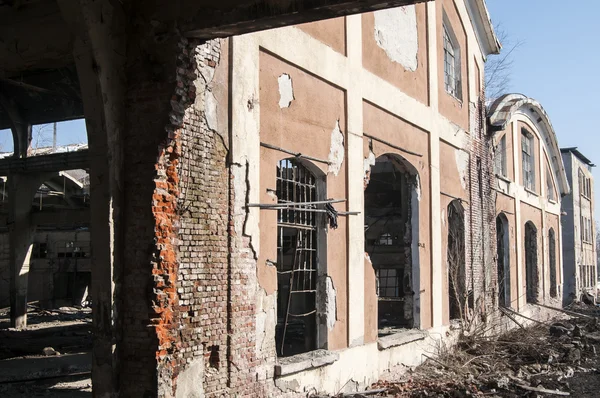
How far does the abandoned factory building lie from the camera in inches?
257

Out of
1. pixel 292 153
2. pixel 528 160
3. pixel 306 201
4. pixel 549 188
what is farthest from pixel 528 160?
pixel 292 153

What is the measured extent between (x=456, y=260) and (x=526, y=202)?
8.47 metres

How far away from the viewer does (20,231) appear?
20219 millimetres

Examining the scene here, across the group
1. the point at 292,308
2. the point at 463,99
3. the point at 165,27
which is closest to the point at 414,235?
the point at 463,99

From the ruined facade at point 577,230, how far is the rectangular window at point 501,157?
49.6 ft

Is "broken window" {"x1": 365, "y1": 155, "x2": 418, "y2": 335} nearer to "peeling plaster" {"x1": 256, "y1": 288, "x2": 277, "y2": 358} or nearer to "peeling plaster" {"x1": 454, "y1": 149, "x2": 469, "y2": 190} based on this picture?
"peeling plaster" {"x1": 454, "y1": 149, "x2": 469, "y2": 190}

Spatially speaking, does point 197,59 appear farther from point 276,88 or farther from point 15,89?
point 15,89

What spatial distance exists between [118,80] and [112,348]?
9.05 feet

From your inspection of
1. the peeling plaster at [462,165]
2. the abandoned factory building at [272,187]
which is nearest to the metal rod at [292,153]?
the abandoned factory building at [272,187]

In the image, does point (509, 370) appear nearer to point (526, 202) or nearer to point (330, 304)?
point (330, 304)

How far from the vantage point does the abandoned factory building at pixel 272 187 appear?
6535 millimetres

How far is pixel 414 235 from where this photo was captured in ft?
42.2

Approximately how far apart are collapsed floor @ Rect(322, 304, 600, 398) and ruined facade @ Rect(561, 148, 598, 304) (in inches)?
735

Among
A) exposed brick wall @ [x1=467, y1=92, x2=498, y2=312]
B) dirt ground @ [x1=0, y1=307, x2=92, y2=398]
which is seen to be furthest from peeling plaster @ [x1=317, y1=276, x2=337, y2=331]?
exposed brick wall @ [x1=467, y1=92, x2=498, y2=312]
